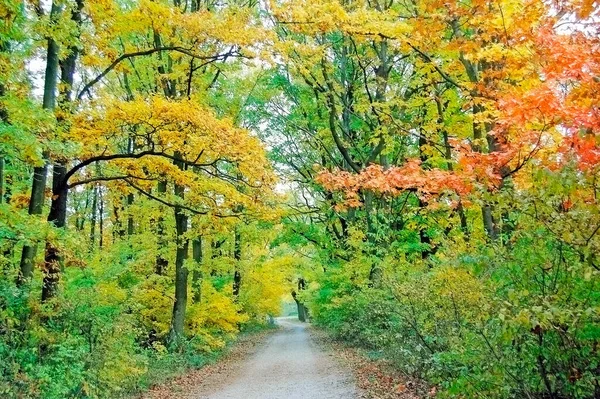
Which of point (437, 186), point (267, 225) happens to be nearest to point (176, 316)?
point (267, 225)

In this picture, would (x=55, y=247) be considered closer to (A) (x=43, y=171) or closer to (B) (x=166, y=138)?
(A) (x=43, y=171)

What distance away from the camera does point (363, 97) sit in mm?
18203

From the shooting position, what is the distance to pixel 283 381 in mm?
11656

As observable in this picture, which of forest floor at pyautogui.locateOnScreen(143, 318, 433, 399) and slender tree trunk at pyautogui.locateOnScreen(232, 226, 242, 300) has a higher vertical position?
slender tree trunk at pyautogui.locateOnScreen(232, 226, 242, 300)

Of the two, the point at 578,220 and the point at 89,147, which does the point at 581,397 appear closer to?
the point at 578,220

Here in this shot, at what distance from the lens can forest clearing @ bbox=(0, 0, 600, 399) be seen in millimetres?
4043

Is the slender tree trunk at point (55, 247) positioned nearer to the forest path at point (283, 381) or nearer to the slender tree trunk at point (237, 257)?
the forest path at point (283, 381)

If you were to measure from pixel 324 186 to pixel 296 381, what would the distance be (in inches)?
186

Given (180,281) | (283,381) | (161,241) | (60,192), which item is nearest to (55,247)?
(60,192)

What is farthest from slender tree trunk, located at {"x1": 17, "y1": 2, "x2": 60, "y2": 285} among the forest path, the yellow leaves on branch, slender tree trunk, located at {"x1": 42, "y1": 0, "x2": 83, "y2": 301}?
the forest path

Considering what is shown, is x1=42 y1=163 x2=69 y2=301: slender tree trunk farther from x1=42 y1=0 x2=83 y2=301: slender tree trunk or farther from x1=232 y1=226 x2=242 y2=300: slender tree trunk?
x1=232 y1=226 x2=242 y2=300: slender tree trunk

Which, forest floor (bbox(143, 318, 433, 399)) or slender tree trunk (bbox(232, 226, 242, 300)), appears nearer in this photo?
forest floor (bbox(143, 318, 433, 399))

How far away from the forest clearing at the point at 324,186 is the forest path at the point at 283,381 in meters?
0.12

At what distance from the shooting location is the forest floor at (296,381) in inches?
364
